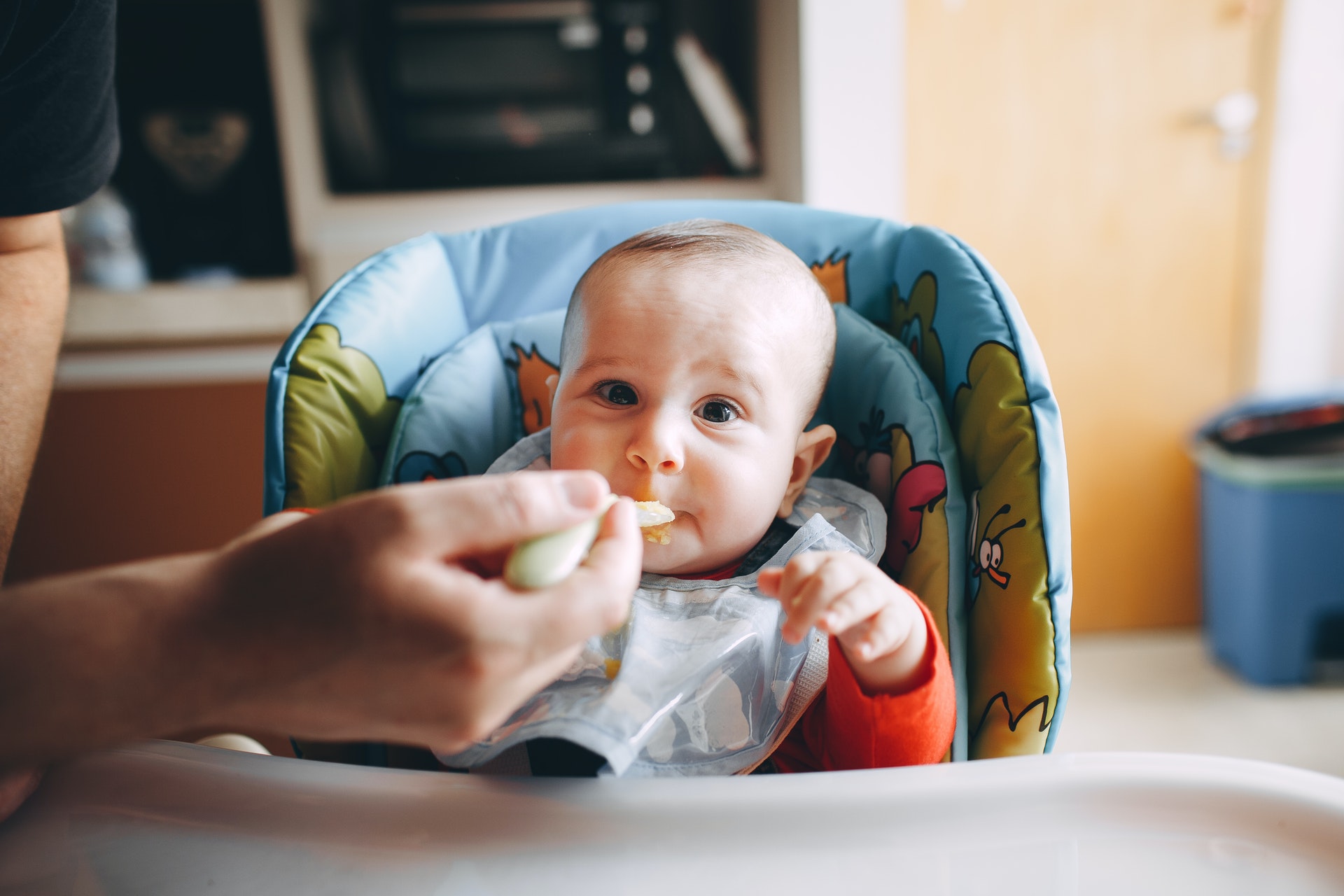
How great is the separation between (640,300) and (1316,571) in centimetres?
183

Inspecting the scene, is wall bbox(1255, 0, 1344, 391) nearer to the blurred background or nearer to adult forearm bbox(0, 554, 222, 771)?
the blurred background

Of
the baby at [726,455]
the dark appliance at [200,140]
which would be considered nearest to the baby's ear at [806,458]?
the baby at [726,455]

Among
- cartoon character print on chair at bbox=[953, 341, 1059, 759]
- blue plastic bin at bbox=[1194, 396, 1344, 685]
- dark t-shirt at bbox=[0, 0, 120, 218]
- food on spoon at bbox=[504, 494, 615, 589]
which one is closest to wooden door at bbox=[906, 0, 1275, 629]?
blue plastic bin at bbox=[1194, 396, 1344, 685]

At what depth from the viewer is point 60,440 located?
6.29 ft

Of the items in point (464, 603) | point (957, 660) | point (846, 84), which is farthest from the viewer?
point (846, 84)

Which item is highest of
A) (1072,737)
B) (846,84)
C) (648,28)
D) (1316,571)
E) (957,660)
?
(648,28)

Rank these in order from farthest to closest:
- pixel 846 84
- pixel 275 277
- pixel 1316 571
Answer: pixel 275 277
pixel 1316 571
pixel 846 84

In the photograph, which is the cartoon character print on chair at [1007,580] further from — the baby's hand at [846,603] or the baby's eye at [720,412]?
the baby's eye at [720,412]

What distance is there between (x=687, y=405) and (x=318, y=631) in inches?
15.5

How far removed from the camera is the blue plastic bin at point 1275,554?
180 cm

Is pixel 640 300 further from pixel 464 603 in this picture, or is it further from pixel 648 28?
pixel 648 28

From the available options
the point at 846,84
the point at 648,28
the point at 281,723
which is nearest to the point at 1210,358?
the point at 846,84

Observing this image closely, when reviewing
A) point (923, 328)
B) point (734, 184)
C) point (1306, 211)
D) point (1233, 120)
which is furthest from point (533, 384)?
point (1306, 211)

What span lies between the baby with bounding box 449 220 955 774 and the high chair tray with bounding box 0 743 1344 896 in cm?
13
